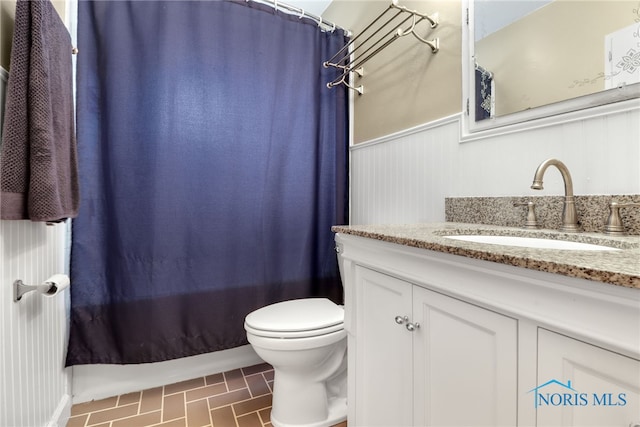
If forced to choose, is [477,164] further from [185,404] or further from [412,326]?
A: [185,404]

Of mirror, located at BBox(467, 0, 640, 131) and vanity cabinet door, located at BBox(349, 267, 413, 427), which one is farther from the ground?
mirror, located at BBox(467, 0, 640, 131)

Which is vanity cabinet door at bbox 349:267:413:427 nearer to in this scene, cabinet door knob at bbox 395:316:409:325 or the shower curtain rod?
cabinet door knob at bbox 395:316:409:325

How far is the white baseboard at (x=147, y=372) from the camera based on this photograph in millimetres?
1470

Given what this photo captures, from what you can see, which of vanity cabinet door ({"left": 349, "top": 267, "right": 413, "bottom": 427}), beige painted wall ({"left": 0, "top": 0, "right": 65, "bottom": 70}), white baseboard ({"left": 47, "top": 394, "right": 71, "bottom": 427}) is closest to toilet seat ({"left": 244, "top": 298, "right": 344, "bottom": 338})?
Result: vanity cabinet door ({"left": 349, "top": 267, "right": 413, "bottom": 427})

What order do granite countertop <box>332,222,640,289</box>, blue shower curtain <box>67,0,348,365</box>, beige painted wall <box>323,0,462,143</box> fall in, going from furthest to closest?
blue shower curtain <box>67,0,348,365</box> → beige painted wall <box>323,0,462,143</box> → granite countertop <box>332,222,640,289</box>

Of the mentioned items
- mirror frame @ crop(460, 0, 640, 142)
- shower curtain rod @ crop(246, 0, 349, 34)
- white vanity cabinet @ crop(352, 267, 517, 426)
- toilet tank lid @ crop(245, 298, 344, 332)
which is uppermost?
shower curtain rod @ crop(246, 0, 349, 34)

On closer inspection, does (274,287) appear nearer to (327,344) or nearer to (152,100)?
(327,344)

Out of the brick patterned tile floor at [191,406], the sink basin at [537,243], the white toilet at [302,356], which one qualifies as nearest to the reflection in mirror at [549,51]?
the sink basin at [537,243]

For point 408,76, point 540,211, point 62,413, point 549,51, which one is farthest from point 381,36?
point 62,413

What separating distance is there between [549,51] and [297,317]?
1.31 metres

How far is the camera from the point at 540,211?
39.0 inches

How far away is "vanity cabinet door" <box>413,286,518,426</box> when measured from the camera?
554 mm

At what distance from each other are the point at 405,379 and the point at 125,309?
4.35ft
